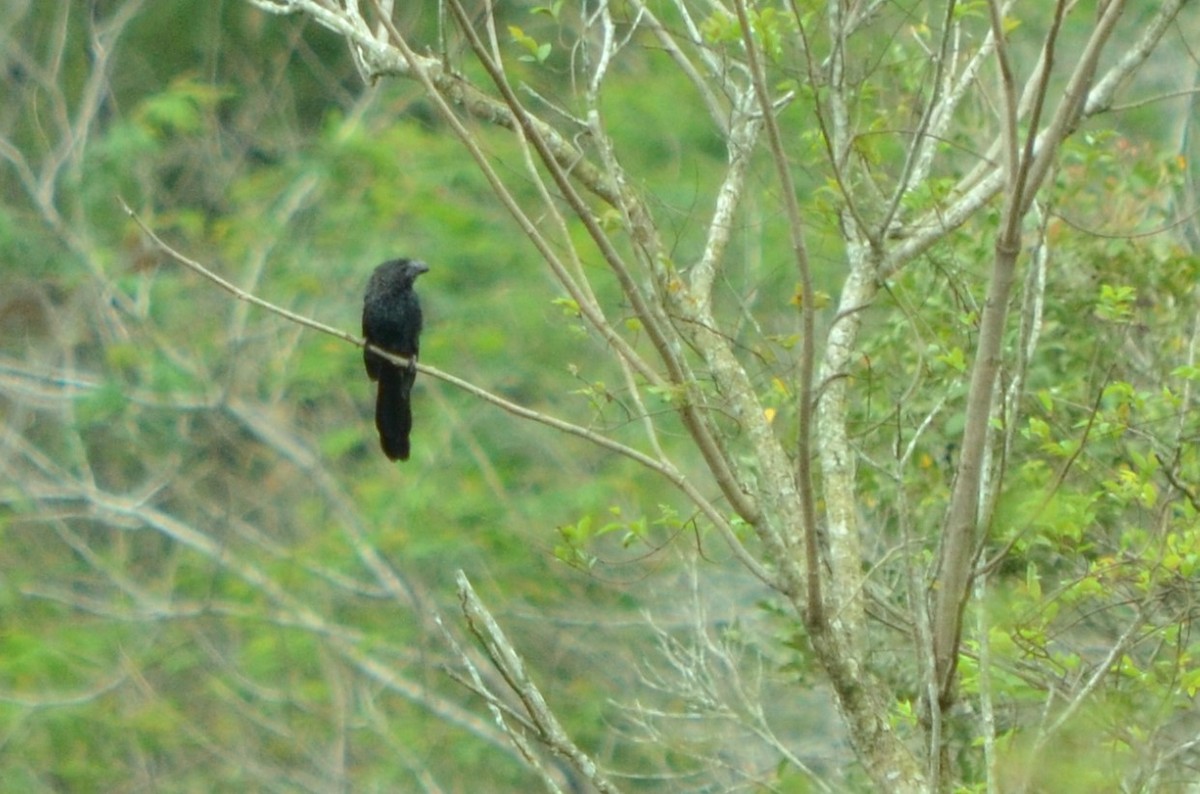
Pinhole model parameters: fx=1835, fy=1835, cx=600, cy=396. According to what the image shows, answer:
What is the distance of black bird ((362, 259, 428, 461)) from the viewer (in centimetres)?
675

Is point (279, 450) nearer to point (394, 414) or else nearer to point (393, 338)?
point (393, 338)

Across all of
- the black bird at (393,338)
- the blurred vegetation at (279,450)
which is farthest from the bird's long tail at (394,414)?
the blurred vegetation at (279,450)

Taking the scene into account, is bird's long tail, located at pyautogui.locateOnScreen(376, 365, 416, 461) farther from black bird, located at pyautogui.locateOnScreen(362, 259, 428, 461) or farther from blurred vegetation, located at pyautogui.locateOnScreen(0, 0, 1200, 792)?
blurred vegetation, located at pyautogui.locateOnScreen(0, 0, 1200, 792)

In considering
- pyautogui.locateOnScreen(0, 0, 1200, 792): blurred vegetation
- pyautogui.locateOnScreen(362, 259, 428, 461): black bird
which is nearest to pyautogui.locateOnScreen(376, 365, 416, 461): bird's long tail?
pyautogui.locateOnScreen(362, 259, 428, 461): black bird

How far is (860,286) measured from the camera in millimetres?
4168

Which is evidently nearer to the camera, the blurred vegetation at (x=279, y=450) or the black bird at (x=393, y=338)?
the black bird at (x=393, y=338)

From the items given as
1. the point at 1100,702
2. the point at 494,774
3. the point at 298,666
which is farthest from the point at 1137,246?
the point at 298,666

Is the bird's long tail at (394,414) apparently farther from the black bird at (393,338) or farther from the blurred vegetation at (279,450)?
the blurred vegetation at (279,450)

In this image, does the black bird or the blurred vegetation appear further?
the blurred vegetation

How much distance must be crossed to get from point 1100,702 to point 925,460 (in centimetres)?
201

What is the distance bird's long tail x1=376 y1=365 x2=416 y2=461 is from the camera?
6.74 meters

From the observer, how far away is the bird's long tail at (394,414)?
6.74m

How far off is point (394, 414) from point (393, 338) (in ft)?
1.23

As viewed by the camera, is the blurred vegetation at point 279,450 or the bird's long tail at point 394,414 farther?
the blurred vegetation at point 279,450
